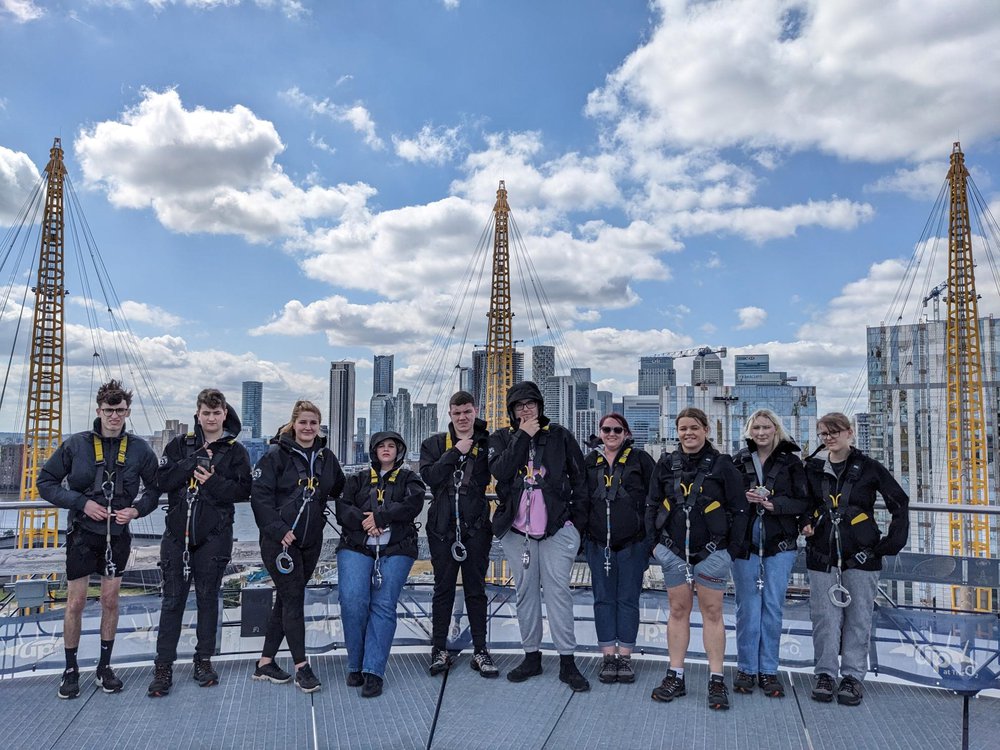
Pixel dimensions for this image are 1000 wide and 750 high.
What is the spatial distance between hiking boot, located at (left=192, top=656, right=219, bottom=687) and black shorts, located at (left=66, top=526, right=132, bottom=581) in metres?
0.68

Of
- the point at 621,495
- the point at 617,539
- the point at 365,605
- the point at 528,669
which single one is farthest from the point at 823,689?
the point at 365,605

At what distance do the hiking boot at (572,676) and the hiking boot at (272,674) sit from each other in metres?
1.51

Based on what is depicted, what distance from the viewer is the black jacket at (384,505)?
3.69m

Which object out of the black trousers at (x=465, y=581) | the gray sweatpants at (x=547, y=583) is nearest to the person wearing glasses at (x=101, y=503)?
the black trousers at (x=465, y=581)

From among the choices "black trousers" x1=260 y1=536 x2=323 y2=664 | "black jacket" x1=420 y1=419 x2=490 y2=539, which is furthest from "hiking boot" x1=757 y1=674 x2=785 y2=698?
"black trousers" x1=260 y1=536 x2=323 y2=664

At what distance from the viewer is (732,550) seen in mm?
3492

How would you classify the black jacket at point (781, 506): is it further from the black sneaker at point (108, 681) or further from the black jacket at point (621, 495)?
the black sneaker at point (108, 681)

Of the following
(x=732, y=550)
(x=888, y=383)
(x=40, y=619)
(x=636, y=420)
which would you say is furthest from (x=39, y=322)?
(x=636, y=420)

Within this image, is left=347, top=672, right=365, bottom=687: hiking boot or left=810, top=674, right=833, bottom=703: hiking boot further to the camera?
left=347, top=672, right=365, bottom=687: hiking boot

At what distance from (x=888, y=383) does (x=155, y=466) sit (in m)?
88.7

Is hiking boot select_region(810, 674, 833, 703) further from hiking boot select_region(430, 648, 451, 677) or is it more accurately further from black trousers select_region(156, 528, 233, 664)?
black trousers select_region(156, 528, 233, 664)

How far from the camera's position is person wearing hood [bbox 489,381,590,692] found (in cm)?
370

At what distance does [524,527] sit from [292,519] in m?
1.27

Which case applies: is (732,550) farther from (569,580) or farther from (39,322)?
(39,322)
